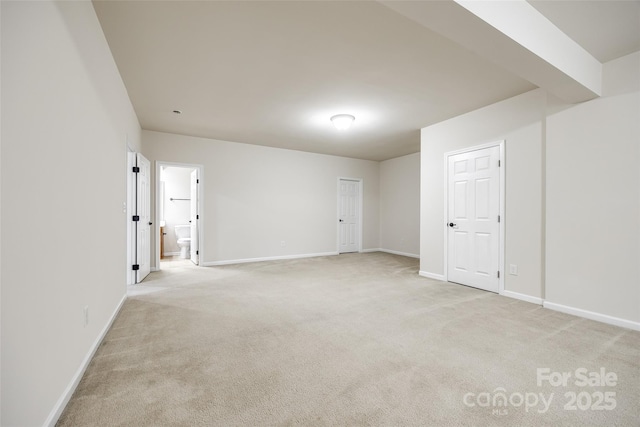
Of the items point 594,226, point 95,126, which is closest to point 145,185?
point 95,126

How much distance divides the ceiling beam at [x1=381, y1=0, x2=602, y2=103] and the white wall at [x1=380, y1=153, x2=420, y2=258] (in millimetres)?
4121

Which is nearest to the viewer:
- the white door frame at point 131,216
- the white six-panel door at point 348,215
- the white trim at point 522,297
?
the white trim at point 522,297

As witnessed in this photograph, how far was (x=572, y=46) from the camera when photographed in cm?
261

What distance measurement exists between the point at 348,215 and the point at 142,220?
4.80 m

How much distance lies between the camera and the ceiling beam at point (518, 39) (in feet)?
5.67

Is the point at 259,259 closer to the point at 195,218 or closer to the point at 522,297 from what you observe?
the point at 195,218

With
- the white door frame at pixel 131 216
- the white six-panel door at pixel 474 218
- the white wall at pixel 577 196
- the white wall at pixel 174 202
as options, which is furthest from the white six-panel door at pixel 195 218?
the white wall at pixel 577 196

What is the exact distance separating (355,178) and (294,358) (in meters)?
6.10

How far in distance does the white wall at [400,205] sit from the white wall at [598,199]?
3.73 metres

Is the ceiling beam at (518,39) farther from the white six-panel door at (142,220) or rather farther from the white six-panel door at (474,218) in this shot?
the white six-panel door at (142,220)

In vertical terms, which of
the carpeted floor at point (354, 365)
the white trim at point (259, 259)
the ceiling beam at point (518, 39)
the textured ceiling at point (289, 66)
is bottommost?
the carpeted floor at point (354, 365)

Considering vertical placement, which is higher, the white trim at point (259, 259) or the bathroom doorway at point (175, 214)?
the bathroom doorway at point (175, 214)

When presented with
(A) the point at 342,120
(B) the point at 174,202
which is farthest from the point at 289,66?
(B) the point at 174,202

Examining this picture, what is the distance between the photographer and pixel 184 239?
6.81m
